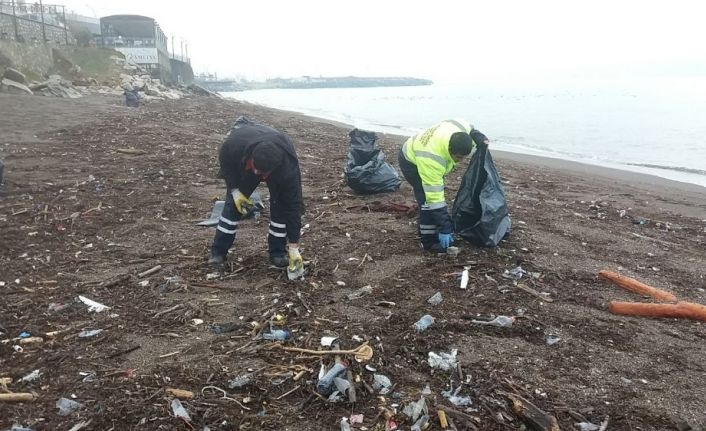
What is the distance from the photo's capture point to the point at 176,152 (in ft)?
33.4

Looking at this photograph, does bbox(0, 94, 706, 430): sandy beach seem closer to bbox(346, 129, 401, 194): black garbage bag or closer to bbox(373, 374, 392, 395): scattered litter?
bbox(373, 374, 392, 395): scattered litter

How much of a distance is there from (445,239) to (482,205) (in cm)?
53

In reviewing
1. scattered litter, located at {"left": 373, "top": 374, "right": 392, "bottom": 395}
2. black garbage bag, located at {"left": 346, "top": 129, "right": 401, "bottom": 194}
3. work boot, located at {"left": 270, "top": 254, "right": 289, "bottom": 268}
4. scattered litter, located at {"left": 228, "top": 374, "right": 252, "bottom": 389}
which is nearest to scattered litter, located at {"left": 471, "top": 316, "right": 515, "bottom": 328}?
scattered litter, located at {"left": 373, "top": 374, "right": 392, "bottom": 395}

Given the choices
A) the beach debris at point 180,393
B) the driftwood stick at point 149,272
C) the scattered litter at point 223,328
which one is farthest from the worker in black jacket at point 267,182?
the beach debris at point 180,393

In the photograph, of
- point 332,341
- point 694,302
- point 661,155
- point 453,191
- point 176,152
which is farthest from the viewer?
point 661,155

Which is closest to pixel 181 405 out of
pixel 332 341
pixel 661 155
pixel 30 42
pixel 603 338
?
pixel 332 341

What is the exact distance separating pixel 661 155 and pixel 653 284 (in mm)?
14155

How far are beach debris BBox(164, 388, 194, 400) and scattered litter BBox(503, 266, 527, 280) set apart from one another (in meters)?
2.94

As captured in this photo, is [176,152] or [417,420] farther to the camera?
[176,152]

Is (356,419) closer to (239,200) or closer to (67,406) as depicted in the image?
(67,406)

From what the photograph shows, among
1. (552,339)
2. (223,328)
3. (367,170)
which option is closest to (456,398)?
(552,339)

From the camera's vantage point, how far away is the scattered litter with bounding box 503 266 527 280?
461 centimetres

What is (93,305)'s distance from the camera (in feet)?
12.8

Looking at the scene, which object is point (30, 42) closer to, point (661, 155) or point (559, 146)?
point (559, 146)
